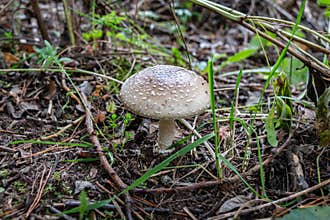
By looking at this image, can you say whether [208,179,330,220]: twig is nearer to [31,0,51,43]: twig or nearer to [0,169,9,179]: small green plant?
[0,169,9,179]: small green plant

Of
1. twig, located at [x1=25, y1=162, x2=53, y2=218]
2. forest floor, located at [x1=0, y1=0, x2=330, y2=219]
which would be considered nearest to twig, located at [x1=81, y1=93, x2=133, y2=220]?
forest floor, located at [x1=0, y1=0, x2=330, y2=219]

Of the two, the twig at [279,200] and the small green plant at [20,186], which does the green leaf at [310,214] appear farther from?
the small green plant at [20,186]

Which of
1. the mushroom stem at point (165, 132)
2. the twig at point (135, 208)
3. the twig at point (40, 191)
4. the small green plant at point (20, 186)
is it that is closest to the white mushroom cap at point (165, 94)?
the mushroom stem at point (165, 132)

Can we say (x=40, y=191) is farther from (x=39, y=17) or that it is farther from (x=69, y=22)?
(x=69, y=22)

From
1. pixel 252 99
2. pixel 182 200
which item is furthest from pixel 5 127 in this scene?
pixel 252 99

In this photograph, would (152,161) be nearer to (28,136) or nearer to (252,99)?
(28,136)
